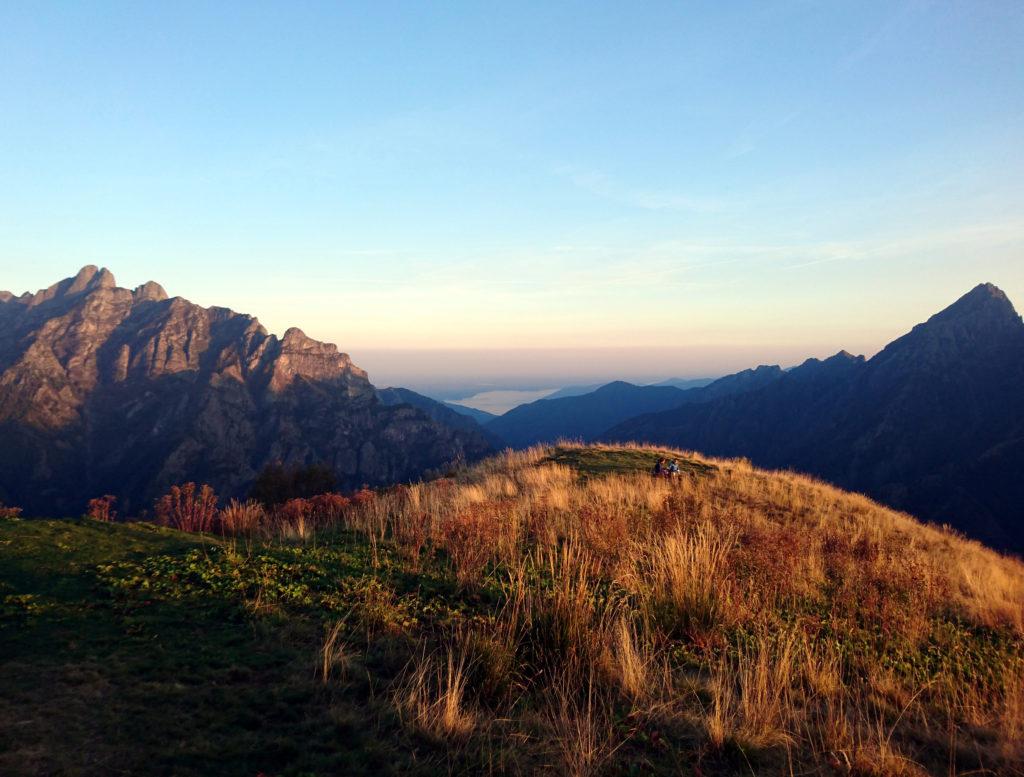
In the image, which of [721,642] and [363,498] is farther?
[363,498]

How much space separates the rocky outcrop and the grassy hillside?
13622 cm

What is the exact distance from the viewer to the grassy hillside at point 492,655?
13.0 ft

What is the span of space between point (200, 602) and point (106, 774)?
11.0ft

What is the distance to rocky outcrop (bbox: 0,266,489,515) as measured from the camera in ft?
461

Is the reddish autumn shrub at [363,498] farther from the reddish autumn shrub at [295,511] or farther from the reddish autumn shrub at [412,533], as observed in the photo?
the reddish autumn shrub at [412,533]

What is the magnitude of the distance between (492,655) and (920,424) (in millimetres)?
159805

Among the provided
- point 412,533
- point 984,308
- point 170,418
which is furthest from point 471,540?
point 984,308

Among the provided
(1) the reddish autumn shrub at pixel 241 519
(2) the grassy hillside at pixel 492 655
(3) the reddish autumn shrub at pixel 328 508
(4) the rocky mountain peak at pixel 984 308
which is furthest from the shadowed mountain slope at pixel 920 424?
(1) the reddish autumn shrub at pixel 241 519

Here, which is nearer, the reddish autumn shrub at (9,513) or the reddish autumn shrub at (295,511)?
the reddish autumn shrub at (9,513)

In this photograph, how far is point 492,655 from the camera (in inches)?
205

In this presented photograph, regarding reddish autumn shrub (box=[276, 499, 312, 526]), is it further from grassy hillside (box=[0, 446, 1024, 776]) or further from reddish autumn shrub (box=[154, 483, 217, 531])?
grassy hillside (box=[0, 446, 1024, 776])

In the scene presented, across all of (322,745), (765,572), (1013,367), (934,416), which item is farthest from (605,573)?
(1013,367)

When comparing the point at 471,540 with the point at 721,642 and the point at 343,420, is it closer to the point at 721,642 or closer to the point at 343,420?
the point at 721,642

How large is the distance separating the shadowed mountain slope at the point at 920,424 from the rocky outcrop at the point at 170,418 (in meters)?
86.1
